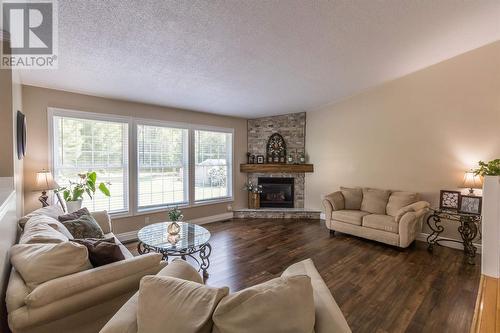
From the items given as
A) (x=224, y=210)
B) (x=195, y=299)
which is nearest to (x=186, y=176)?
(x=224, y=210)

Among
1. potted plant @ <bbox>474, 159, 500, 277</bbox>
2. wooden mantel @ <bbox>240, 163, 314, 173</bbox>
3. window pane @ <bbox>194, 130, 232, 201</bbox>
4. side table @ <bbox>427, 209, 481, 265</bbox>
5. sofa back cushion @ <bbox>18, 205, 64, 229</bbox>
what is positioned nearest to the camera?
sofa back cushion @ <bbox>18, 205, 64, 229</bbox>

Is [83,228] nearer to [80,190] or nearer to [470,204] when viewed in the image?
[80,190]

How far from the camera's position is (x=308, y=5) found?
2.21m

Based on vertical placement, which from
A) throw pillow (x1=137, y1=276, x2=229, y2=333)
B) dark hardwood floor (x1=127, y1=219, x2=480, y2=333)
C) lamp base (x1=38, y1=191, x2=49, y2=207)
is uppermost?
lamp base (x1=38, y1=191, x2=49, y2=207)

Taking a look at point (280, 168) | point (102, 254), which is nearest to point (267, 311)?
point (102, 254)

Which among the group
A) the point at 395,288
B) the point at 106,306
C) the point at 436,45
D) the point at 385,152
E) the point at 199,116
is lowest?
the point at 395,288

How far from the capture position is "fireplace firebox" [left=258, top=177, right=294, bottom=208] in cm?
619

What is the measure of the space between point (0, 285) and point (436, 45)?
17.7ft

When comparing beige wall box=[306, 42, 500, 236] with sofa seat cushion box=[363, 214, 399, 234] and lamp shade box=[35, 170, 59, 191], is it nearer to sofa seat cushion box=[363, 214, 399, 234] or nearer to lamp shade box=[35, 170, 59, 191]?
sofa seat cushion box=[363, 214, 399, 234]

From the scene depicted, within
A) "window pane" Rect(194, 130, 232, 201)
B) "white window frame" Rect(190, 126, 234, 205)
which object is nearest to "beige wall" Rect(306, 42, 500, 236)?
"white window frame" Rect(190, 126, 234, 205)

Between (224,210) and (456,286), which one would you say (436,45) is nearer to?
(456,286)

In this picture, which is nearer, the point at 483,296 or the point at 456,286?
the point at 483,296

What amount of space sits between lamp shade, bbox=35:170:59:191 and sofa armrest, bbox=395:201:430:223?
17.0 feet

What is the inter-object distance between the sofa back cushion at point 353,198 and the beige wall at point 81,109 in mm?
2809
